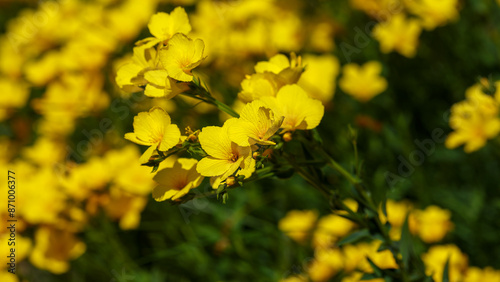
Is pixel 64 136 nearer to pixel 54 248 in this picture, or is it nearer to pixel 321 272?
pixel 54 248

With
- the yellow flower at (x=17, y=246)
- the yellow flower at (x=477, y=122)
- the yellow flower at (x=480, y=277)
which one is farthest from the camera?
the yellow flower at (x=17, y=246)

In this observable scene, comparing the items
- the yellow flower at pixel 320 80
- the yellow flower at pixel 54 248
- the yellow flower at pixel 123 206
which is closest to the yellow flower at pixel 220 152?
the yellow flower at pixel 123 206

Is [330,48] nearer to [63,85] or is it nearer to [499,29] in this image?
[499,29]

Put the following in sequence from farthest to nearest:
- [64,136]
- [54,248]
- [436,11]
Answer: [64,136] → [436,11] → [54,248]

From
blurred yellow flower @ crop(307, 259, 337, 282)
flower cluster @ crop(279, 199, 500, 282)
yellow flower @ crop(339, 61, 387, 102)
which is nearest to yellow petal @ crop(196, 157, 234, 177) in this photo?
flower cluster @ crop(279, 199, 500, 282)

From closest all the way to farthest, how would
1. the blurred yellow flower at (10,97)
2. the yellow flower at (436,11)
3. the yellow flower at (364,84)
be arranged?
the yellow flower at (436,11) → the yellow flower at (364,84) → the blurred yellow flower at (10,97)

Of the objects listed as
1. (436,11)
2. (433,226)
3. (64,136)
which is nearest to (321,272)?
(433,226)

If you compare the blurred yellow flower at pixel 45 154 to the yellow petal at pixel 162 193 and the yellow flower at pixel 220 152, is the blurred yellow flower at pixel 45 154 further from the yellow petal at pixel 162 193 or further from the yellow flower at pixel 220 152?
the yellow flower at pixel 220 152
